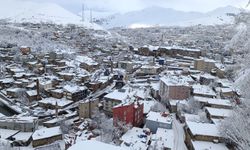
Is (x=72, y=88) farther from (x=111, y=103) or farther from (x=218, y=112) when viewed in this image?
(x=218, y=112)

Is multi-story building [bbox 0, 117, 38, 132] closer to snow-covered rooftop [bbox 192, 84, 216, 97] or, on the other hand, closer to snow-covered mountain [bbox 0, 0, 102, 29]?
snow-covered rooftop [bbox 192, 84, 216, 97]

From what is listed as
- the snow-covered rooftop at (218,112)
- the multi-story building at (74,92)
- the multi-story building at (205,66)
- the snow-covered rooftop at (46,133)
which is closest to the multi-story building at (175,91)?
the snow-covered rooftop at (218,112)

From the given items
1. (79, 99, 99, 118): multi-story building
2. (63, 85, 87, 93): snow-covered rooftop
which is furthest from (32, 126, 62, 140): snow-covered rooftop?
(63, 85, 87, 93): snow-covered rooftop

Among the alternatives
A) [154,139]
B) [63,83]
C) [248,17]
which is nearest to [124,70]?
[63,83]

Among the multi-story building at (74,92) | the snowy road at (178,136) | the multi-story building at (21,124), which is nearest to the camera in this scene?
the snowy road at (178,136)

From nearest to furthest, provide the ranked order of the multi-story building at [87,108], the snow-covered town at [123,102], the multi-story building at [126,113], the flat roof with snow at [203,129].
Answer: the snow-covered town at [123,102]
the flat roof with snow at [203,129]
the multi-story building at [126,113]
the multi-story building at [87,108]

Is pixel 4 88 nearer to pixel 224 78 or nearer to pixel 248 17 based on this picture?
pixel 224 78

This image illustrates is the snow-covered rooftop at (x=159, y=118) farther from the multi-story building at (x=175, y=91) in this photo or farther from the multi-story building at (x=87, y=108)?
the multi-story building at (x=87, y=108)
